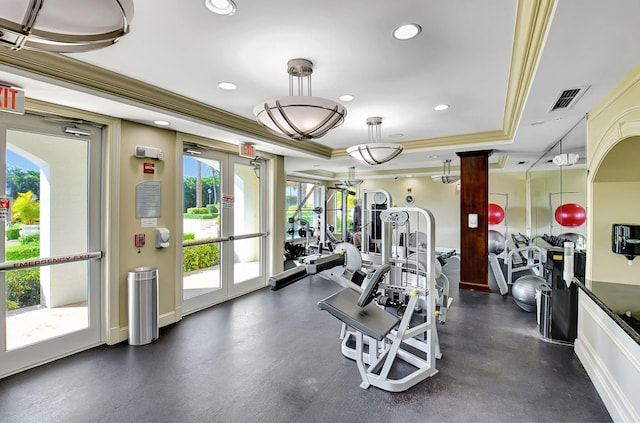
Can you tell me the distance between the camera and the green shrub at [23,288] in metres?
2.78

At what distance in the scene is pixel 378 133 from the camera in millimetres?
4801

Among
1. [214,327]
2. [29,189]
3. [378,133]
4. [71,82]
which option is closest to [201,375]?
[214,327]

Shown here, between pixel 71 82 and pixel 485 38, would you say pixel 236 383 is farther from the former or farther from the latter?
pixel 485 38

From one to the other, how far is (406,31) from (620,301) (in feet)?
8.41

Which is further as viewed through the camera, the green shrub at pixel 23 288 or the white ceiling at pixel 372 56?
the green shrub at pixel 23 288

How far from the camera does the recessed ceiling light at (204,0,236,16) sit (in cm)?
176

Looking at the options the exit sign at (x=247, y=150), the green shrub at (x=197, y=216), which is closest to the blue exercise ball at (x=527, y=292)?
the exit sign at (x=247, y=150)

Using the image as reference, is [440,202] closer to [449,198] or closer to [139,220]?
[449,198]

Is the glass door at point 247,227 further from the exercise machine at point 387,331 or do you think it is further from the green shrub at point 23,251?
the exercise machine at point 387,331

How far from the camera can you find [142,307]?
3.37 m

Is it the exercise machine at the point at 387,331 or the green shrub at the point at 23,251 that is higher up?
the green shrub at the point at 23,251

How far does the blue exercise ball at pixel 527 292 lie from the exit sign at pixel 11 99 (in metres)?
5.78

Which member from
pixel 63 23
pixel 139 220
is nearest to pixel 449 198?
pixel 139 220

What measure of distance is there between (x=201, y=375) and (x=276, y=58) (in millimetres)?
2791
